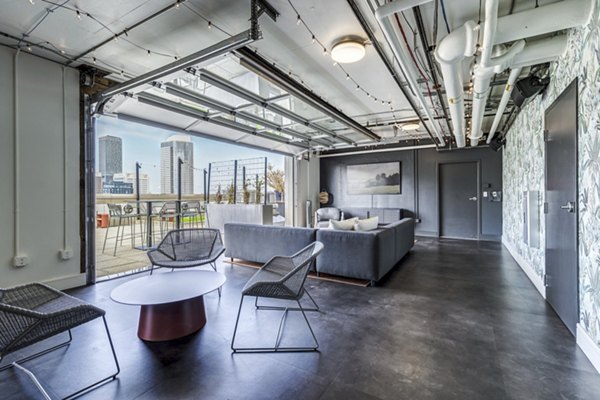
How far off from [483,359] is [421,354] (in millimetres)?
413

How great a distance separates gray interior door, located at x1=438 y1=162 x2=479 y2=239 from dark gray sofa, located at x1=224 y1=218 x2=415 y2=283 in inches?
129

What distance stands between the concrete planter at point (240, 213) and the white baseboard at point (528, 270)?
4919mm

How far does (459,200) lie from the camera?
7387mm

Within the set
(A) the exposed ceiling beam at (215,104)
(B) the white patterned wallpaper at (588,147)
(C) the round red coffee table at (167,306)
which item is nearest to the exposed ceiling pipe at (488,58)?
(B) the white patterned wallpaper at (588,147)

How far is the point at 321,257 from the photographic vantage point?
388 cm

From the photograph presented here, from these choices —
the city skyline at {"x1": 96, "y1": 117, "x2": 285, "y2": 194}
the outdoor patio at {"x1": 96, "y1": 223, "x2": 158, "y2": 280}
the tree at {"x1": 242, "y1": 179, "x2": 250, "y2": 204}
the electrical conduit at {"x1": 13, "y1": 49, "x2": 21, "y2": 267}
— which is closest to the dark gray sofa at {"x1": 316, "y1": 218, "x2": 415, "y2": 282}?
the outdoor patio at {"x1": 96, "y1": 223, "x2": 158, "y2": 280}

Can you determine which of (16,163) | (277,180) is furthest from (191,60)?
(277,180)

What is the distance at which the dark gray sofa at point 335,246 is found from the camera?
11.6 feet

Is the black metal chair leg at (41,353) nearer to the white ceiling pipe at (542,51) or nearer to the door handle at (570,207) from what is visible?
the door handle at (570,207)

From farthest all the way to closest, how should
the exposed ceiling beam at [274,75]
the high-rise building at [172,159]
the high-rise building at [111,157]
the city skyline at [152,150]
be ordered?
the high-rise building at [172,159]
the city skyline at [152,150]
the high-rise building at [111,157]
the exposed ceiling beam at [274,75]

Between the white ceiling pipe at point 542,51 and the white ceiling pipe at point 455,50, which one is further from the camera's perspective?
the white ceiling pipe at point 542,51

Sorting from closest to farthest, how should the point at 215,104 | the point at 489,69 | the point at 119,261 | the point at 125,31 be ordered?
the point at 489,69 < the point at 125,31 < the point at 215,104 < the point at 119,261

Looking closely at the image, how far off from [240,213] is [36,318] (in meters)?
5.47

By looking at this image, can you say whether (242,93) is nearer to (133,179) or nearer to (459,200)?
(133,179)
